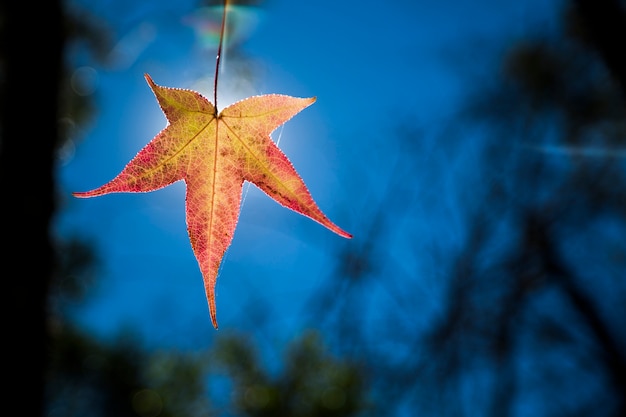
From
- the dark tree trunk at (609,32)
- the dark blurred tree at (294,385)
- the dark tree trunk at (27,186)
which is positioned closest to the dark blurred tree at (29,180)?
the dark tree trunk at (27,186)

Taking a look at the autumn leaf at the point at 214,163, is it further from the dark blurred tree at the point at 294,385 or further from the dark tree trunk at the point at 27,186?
the dark blurred tree at the point at 294,385

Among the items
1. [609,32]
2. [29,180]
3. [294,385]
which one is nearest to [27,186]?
[29,180]

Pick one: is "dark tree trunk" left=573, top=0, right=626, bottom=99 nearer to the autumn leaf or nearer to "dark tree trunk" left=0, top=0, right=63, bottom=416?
the autumn leaf

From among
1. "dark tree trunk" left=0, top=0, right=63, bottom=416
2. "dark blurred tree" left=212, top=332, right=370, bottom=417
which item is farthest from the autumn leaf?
"dark blurred tree" left=212, top=332, right=370, bottom=417

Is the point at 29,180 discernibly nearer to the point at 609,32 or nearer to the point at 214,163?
the point at 214,163

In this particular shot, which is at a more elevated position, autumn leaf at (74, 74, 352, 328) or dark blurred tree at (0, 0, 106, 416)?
dark blurred tree at (0, 0, 106, 416)
